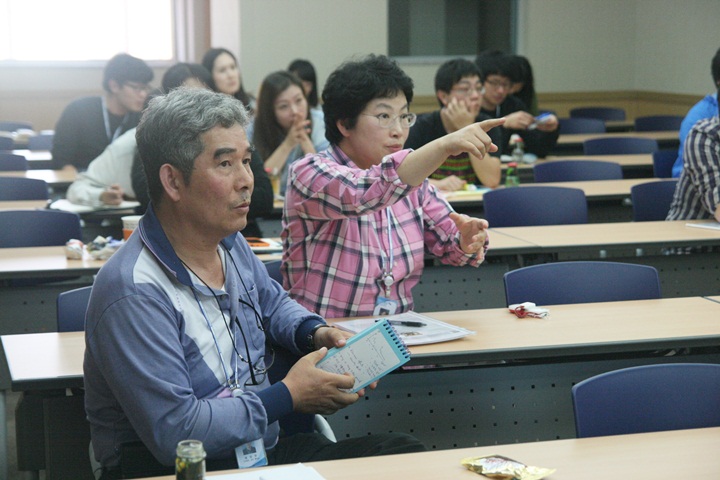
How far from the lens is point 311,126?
5.85m

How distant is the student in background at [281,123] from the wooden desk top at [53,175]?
4.00 feet

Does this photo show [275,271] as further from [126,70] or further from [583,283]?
[126,70]

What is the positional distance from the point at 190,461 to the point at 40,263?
2.39 m

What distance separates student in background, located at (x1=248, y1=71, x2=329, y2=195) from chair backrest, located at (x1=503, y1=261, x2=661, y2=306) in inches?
93.3

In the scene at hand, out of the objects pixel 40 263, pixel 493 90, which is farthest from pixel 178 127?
pixel 493 90

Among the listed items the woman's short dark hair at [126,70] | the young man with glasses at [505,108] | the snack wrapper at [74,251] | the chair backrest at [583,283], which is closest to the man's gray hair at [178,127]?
the chair backrest at [583,283]

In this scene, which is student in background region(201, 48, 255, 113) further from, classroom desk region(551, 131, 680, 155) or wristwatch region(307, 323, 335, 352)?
wristwatch region(307, 323, 335, 352)

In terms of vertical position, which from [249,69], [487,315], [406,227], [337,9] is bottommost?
[487,315]

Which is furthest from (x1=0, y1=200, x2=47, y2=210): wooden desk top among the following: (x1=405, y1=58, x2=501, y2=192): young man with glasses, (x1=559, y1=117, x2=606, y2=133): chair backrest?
(x1=559, y1=117, x2=606, y2=133): chair backrest

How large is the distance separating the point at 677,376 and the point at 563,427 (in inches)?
31.6

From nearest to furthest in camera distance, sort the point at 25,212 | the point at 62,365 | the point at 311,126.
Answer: the point at 62,365 < the point at 25,212 < the point at 311,126

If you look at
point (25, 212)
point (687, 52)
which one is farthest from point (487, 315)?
point (687, 52)

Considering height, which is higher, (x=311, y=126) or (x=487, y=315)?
(x=311, y=126)

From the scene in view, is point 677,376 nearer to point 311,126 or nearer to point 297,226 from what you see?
point 297,226
